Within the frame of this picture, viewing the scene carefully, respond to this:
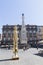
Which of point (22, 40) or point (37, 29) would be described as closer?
point (22, 40)

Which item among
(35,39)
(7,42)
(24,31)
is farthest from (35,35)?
(7,42)

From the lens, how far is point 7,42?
10169cm

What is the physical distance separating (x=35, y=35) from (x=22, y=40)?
12.4 metres

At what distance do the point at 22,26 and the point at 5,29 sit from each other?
12.1 meters

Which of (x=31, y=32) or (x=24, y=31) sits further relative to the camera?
(x=31, y=32)

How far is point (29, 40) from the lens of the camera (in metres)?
103

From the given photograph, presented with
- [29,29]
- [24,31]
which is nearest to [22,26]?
[24,31]

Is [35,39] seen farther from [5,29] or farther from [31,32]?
[5,29]

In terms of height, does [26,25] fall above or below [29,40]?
above

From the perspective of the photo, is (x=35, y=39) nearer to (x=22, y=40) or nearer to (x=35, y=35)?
(x=35, y=35)

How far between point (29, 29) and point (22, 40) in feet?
40.7

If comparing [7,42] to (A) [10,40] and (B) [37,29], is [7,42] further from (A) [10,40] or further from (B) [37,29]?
(B) [37,29]

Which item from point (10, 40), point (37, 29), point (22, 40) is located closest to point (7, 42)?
point (10, 40)

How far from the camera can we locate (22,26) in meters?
96.4
